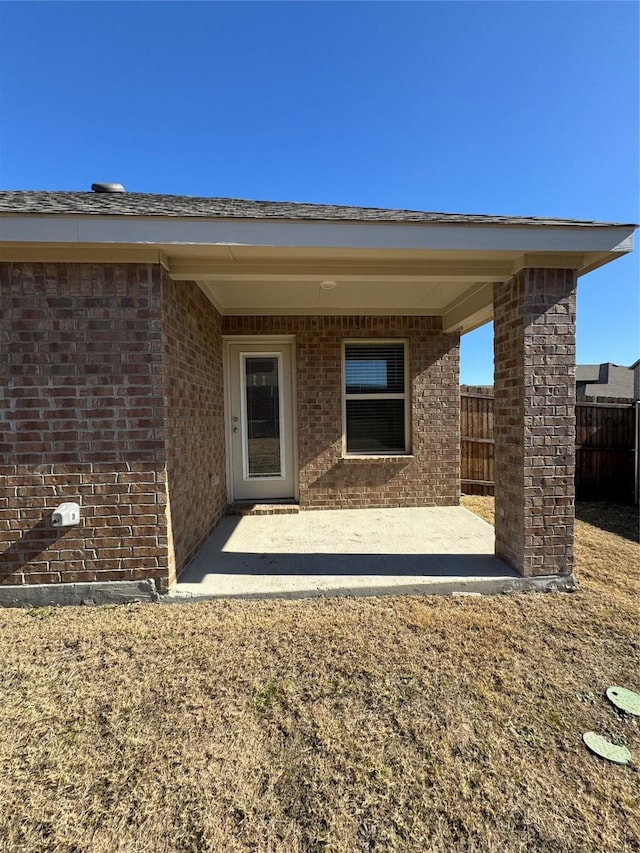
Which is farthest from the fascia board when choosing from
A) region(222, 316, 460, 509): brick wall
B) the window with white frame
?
the window with white frame

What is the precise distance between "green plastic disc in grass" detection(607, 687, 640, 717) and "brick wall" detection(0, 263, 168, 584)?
306 cm

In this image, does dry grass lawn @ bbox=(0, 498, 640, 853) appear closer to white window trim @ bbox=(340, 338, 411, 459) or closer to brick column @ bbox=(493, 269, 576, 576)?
brick column @ bbox=(493, 269, 576, 576)

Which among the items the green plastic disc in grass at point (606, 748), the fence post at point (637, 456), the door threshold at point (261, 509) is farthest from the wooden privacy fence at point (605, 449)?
the green plastic disc in grass at point (606, 748)

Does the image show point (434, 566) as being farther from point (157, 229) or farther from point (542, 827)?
point (157, 229)

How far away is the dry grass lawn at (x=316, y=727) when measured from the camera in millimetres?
1440

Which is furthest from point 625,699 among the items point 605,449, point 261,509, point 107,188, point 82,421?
point 107,188

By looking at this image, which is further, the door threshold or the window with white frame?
the window with white frame

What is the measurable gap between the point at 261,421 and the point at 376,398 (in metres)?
1.73

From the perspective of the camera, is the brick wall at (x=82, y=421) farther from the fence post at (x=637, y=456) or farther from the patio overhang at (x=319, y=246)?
the fence post at (x=637, y=456)

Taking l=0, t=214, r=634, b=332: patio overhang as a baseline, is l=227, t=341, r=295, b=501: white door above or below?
below

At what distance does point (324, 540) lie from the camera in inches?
168

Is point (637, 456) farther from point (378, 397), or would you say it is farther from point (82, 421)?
point (82, 421)

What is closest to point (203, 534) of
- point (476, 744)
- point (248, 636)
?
point (248, 636)

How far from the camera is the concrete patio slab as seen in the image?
3213 mm
